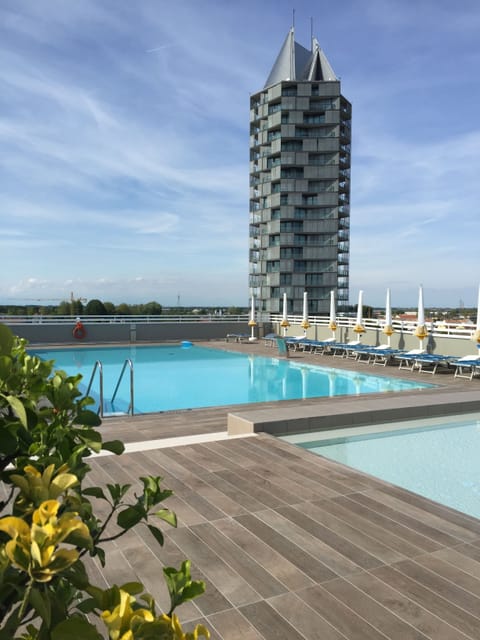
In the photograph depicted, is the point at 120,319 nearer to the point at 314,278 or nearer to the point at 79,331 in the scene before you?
the point at 79,331

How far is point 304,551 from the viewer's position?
A: 9.69ft

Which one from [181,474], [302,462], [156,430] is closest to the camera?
[181,474]

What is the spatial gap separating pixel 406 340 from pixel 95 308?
51.8ft

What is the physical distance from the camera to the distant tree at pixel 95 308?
2548cm

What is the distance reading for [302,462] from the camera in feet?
15.6

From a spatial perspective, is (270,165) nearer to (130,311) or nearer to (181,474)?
(130,311)

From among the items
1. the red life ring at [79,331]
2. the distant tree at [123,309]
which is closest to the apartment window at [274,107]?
the distant tree at [123,309]

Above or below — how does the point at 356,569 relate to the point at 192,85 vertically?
below

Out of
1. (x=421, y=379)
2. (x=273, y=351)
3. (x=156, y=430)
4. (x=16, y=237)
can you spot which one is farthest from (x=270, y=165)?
(x=156, y=430)

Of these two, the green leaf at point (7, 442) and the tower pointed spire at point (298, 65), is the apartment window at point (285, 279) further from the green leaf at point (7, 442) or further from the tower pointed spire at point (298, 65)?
the green leaf at point (7, 442)

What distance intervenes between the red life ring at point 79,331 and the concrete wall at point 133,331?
0.13 metres

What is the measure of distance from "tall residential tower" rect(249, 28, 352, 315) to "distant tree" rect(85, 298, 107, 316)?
16078 mm

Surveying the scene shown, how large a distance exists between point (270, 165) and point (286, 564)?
40596 millimetres

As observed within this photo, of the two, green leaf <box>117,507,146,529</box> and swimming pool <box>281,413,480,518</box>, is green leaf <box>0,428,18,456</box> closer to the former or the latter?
green leaf <box>117,507,146,529</box>
